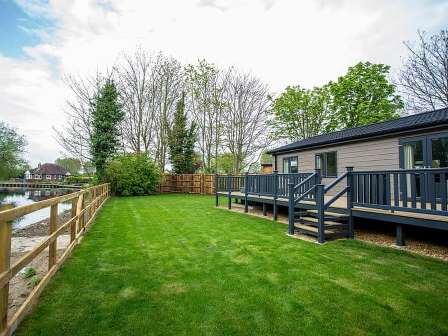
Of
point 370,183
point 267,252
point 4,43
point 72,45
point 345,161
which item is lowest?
point 267,252

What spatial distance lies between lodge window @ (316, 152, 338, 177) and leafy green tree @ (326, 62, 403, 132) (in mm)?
12632

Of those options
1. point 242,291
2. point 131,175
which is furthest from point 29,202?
point 242,291

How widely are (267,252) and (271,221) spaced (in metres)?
3.54

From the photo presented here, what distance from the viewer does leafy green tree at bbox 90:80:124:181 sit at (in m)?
19.5

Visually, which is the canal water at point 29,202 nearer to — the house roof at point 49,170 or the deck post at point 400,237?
the deck post at point 400,237

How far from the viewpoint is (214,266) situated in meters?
4.02

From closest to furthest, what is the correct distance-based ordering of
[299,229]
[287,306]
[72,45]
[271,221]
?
[287,306] < [299,229] < [271,221] < [72,45]

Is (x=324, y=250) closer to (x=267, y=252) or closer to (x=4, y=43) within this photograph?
(x=267, y=252)

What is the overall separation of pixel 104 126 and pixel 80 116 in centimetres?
252

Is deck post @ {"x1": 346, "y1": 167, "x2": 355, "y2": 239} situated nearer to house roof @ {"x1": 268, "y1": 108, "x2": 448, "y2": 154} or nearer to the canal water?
house roof @ {"x1": 268, "y1": 108, "x2": 448, "y2": 154}

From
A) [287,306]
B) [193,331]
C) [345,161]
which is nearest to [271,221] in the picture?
[345,161]

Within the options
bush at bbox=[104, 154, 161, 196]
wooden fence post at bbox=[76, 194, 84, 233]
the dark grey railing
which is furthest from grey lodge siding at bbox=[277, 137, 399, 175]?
bush at bbox=[104, 154, 161, 196]

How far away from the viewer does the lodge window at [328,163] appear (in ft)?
34.9

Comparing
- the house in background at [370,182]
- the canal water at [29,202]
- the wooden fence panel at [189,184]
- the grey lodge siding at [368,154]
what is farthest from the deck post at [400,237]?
the wooden fence panel at [189,184]
